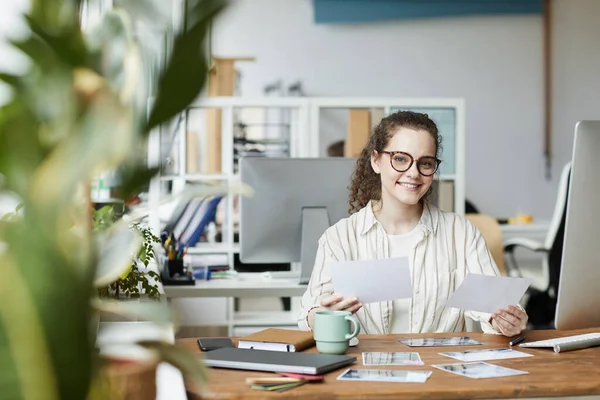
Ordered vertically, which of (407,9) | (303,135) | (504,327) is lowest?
(504,327)

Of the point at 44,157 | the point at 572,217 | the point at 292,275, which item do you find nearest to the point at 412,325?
the point at 572,217

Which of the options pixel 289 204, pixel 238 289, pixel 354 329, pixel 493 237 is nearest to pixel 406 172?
pixel 354 329

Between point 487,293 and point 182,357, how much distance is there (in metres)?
1.19

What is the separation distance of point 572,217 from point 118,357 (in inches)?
40.8

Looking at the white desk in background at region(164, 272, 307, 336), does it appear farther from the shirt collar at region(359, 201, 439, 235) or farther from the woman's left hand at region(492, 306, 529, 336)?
the woman's left hand at region(492, 306, 529, 336)

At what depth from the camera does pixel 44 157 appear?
535 millimetres

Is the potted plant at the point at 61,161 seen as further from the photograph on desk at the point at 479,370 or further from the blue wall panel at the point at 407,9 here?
the blue wall panel at the point at 407,9

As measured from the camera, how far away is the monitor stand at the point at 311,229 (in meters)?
2.71

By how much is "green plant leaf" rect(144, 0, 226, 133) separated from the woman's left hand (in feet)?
4.29

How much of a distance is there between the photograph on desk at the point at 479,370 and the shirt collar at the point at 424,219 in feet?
2.18

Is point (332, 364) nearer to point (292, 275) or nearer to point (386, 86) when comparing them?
point (292, 275)

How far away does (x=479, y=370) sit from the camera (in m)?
1.38

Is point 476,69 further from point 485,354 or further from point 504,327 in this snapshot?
point 485,354

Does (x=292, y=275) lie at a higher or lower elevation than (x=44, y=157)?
lower
